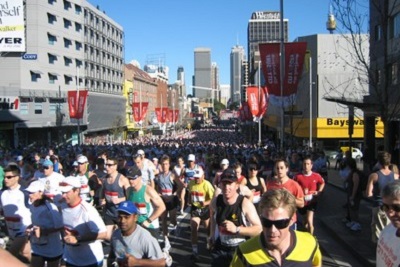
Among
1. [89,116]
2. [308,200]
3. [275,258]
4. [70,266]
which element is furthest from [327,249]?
[89,116]

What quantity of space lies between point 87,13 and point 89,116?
15.2m

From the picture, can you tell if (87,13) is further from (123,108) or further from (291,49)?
(291,49)

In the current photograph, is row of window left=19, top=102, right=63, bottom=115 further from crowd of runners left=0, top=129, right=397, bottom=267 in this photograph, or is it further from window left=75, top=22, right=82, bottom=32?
crowd of runners left=0, top=129, right=397, bottom=267

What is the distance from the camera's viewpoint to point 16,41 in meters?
26.2

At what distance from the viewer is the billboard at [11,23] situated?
25312 millimetres

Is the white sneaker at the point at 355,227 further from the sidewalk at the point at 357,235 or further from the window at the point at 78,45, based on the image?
the window at the point at 78,45

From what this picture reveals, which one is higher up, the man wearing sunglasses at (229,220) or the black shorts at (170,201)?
the man wearing sunglasses at (229,220)

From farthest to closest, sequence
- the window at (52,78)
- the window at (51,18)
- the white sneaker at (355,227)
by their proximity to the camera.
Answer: the window at (52,78)
the window at (51,18)
the white sneaker at (355,227)

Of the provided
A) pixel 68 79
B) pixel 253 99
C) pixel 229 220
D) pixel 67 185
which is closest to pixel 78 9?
pixel 68 79

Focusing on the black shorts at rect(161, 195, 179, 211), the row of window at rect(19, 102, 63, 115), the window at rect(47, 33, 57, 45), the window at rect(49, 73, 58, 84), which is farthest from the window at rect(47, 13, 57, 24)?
the black shorts at rect(161, 195, 179, 211)

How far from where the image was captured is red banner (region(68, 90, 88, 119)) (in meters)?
34.9

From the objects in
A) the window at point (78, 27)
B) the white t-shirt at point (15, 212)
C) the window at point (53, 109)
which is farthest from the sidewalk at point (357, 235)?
the window at point (78, 27)

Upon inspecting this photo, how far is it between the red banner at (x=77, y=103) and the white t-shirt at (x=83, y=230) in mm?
30096

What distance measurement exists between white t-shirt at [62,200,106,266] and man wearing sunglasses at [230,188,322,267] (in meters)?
2.59
